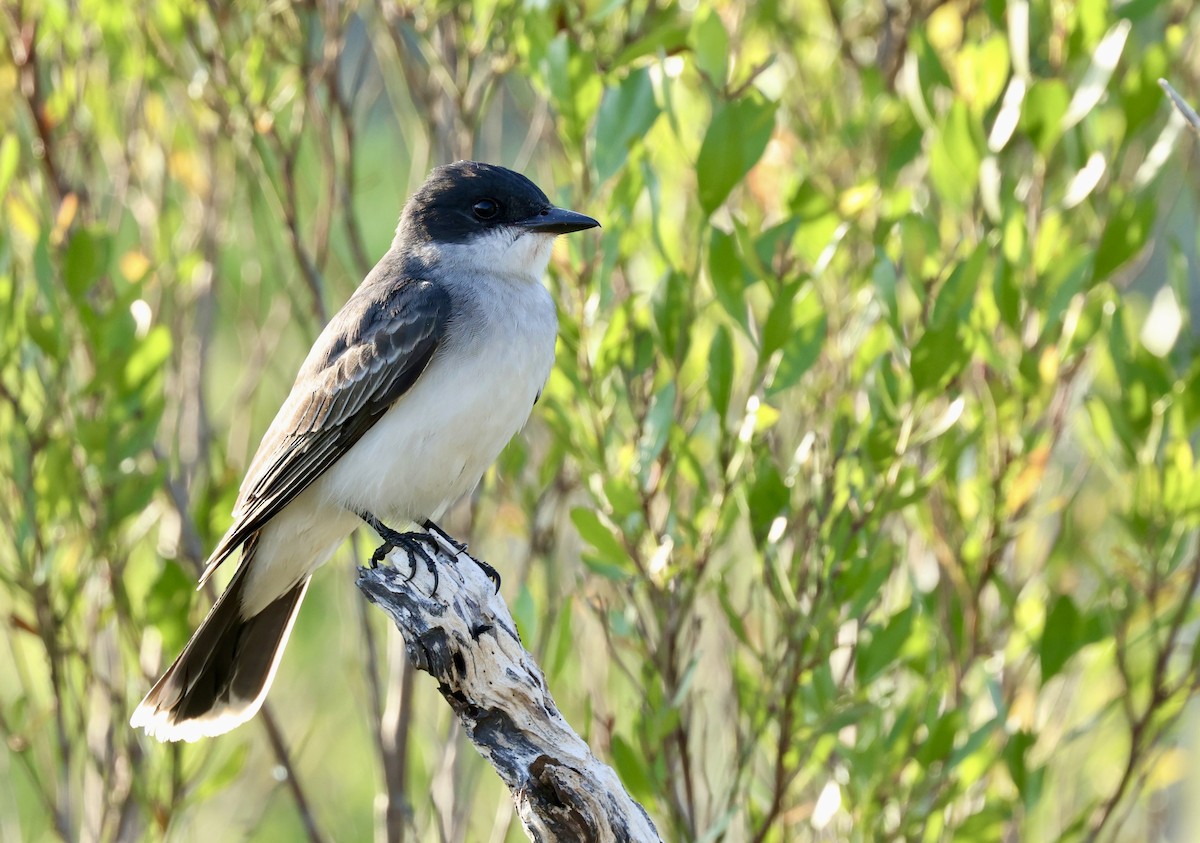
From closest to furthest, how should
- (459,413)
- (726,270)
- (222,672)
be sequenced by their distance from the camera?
(726,270) → (459,413) → (222,672)

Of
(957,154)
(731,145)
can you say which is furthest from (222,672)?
(957,154)

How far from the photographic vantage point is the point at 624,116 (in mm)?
3309

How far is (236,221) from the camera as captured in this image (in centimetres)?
607

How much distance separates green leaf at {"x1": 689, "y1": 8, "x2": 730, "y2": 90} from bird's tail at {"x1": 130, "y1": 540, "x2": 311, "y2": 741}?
1.84 meters

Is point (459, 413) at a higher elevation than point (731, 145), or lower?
lower

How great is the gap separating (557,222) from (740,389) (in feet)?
3.35

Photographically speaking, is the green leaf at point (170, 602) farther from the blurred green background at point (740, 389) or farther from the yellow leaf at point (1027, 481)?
the yellow leaf at point (1027, 481)

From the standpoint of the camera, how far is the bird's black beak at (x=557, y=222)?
3600 mm

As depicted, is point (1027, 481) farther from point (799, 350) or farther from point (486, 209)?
point (486, 209)

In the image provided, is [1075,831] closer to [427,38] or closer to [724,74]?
[724,74]

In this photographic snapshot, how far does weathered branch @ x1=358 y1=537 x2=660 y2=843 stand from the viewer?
2.68m

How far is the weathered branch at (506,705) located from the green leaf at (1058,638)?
120 cm

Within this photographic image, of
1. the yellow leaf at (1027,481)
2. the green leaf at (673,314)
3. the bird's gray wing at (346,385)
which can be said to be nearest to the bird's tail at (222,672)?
the bird's gray wing at (346,385)

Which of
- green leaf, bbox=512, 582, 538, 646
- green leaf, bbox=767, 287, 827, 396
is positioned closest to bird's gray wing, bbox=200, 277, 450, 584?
green leaf, bbox=512, 582, 538, 646
